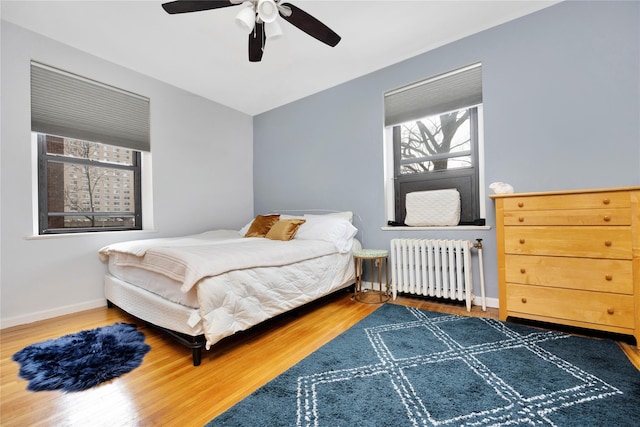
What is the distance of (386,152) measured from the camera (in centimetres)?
315

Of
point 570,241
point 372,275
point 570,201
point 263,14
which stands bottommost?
point 372,275

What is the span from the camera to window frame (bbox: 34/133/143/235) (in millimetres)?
2514

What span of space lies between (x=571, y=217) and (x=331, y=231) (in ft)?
6.19

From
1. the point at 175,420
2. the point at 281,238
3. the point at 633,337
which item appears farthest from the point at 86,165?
the point at 633,337

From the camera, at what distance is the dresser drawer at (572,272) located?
68.6 inches

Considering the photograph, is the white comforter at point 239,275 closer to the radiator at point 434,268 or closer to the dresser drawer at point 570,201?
the radiator at point 434,268

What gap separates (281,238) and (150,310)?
124 cm

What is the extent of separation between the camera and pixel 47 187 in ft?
8.48

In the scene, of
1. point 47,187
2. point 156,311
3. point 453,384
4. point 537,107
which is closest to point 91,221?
point 47,187

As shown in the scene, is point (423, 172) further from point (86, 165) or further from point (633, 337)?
point (86, 165)

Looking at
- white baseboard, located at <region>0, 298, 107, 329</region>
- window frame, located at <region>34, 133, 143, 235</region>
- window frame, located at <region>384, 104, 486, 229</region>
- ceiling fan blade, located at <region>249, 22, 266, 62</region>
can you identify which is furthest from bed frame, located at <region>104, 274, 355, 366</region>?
window frame, located at <region>384, 104, 486, 229</region>

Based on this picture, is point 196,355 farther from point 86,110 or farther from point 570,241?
point 86,110

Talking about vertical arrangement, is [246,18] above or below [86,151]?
above

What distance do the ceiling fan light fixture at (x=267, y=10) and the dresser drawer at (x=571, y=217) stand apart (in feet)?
7.16
